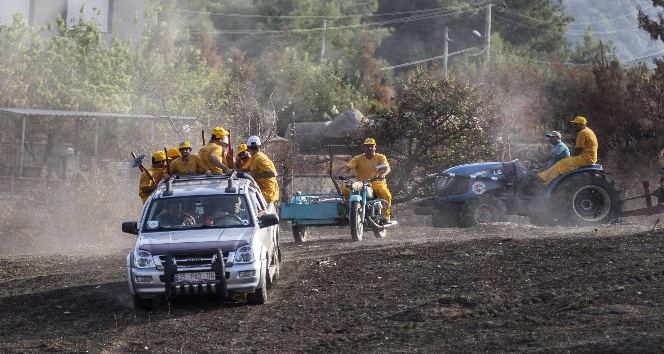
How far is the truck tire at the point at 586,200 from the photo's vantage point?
2316 centimetres

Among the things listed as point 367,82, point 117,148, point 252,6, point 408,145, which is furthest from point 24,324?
point 252,6

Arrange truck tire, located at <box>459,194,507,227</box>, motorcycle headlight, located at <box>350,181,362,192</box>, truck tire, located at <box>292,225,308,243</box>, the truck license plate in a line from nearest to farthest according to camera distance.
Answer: the truck license plate < motorcycle headlight, located at <box>350,181,362,192</box> < truck tire, located at <box>292,225,308,243</box> < truck tire, located at <box>459,194,507,227</box>

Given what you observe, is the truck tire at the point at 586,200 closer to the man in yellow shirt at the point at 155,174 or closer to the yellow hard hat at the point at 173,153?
the yellow hard hat at the point at 173,153

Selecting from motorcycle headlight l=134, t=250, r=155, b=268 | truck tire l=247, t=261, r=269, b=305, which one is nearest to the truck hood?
motorcycle headlight l=134, t=250, r=155, b=268

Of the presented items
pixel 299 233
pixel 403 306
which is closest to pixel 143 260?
pixel 403 306

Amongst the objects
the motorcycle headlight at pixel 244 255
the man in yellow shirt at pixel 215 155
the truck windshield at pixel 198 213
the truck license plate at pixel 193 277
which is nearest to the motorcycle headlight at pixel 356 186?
the man in yellow shirt at pixel 215 155

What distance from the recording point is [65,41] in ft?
157

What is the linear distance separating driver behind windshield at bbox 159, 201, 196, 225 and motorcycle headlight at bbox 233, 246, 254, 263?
1.21m

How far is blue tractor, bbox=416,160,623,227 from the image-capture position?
914 inches

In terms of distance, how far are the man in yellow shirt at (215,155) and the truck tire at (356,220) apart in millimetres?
3121

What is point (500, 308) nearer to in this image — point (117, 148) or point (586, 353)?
point (586, 353)

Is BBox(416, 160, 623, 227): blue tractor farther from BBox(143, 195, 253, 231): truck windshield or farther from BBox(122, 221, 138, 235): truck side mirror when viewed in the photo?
BBox(122, 221, 138, 235): truck side mirror

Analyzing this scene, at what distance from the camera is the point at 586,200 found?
23.4 m

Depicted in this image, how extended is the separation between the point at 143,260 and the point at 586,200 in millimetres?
11391
